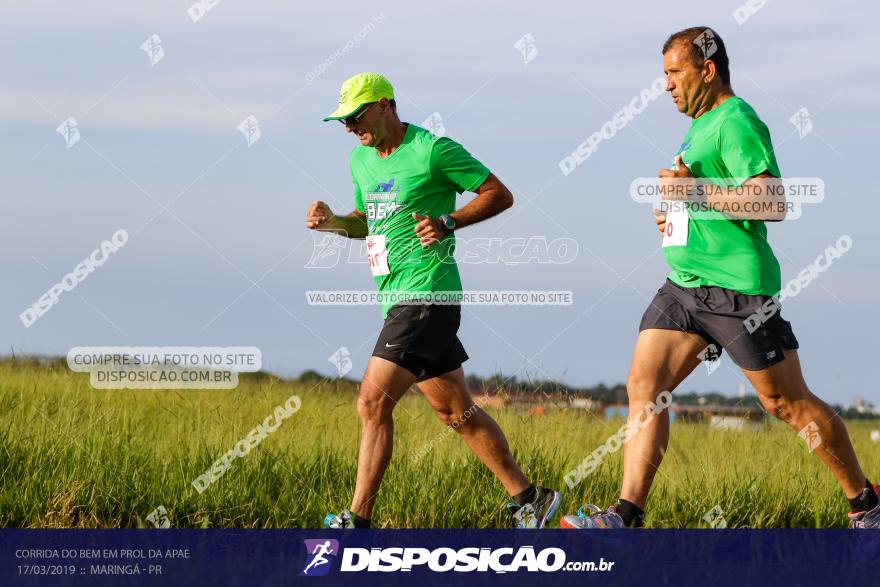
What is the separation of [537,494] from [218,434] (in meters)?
2.10

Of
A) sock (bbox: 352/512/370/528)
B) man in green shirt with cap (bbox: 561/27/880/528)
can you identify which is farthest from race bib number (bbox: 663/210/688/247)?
sock (bbox: 352/512/370/528)

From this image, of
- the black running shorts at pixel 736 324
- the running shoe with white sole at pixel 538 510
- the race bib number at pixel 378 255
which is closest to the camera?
the black running shorts at pixel 736 324

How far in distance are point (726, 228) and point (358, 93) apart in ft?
6.46

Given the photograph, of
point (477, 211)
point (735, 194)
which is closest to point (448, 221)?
point (477, 211)

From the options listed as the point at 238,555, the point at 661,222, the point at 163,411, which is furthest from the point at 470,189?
the point at 163,411

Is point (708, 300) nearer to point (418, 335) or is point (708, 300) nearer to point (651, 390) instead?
point (651, 390)

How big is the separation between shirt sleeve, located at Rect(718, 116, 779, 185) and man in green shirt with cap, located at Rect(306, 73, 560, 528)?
1.14 meters

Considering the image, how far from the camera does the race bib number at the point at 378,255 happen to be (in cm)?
621

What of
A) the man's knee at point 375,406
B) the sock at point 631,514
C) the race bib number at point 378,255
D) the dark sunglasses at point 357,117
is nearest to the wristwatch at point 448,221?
the race bib number at point 378,255

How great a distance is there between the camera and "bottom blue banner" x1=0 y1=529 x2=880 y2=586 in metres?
5.50

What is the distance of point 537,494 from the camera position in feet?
21.5

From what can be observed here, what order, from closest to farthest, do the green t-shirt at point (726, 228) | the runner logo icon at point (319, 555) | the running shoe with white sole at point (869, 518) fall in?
the runner logo icon at point (319, 555) → the green t-shirt at point (726, 228) → the running shoe with white sole at point (869, 518)

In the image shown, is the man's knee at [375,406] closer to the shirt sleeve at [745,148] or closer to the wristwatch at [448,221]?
the wristwatch at [448,221]

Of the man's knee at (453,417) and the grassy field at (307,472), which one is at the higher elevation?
the man's knee at (453,417)
